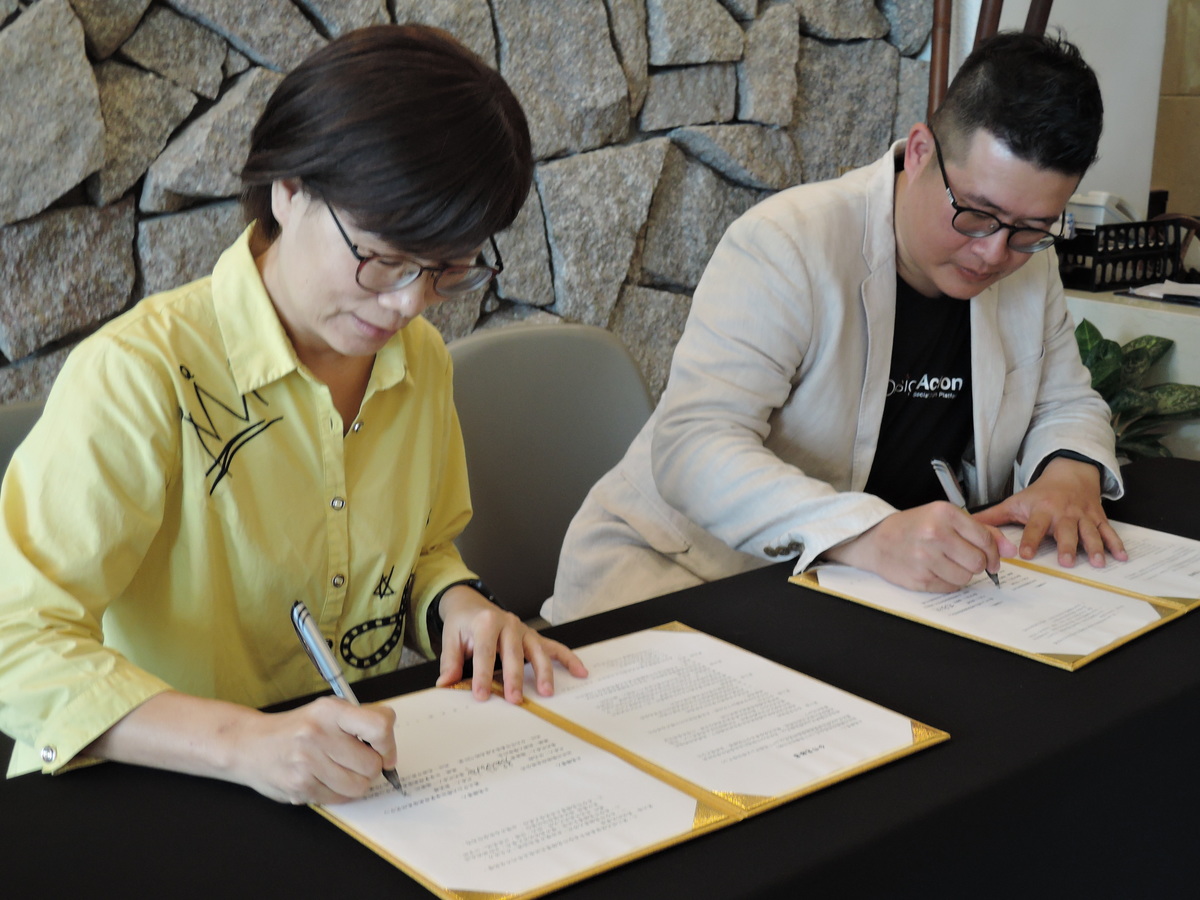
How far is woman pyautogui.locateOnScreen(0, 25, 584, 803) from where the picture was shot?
0.77 m

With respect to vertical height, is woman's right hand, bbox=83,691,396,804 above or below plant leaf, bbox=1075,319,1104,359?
below

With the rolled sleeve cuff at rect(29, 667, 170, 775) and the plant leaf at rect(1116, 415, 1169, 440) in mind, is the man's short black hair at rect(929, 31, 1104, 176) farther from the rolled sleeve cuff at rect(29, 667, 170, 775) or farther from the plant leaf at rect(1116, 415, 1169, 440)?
the plant leaf at rect(1116, 415, 1169, 440)

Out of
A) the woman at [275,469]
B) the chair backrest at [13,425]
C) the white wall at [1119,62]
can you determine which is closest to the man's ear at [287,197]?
the woman at [275,469]

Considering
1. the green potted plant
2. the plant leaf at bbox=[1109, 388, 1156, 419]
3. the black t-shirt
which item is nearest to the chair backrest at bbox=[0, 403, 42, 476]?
the black t-shirt

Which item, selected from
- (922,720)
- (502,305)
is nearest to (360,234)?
(922,720)

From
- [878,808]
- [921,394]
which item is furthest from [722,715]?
[921,394]

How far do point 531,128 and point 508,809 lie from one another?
2015 mm

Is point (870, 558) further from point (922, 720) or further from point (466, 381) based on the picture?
point (466, 381)

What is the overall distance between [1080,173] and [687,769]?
3.24ft

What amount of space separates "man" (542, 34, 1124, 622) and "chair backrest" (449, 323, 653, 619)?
0.09 meters

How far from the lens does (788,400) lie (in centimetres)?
153

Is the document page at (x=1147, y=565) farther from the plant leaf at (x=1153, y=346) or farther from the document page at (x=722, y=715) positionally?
the plant leaf at (x=1153, y=346)

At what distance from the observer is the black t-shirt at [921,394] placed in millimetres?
1576

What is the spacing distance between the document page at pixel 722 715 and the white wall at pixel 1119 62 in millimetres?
2547
